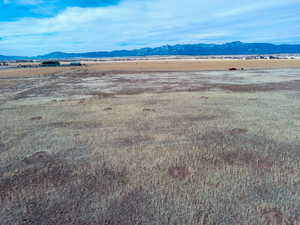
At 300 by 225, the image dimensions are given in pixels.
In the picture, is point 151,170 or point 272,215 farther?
point 151,170

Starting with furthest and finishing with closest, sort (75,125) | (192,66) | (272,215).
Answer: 1. (192,66)
2. (75,125)
3. (272,215)

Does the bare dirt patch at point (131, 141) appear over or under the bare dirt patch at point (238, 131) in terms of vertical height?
under

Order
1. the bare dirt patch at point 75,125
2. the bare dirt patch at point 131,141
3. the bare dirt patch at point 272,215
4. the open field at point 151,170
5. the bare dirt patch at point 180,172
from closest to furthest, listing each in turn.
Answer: the bare dirt patch at point 272,215
the open field at point 151,170
the bare dirt patch at point 180,172
the bare dirt patch at point 131,141
the bare dirt patch at point 75,125

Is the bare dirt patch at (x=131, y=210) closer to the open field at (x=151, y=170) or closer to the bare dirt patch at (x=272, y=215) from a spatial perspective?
the open field at (x=151, y=170)

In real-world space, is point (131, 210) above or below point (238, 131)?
below

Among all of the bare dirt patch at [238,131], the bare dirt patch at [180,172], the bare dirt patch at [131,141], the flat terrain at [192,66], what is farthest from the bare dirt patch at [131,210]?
the flat terrain at [192,66]

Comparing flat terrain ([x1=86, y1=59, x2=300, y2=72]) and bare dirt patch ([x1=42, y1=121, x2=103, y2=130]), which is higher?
flat terrain ([x1=86, y1=59, x2=300, y2=72])

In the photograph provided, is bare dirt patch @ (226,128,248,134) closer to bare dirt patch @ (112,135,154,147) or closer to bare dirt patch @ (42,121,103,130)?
bare dirt patch @ (112,135,154,147)

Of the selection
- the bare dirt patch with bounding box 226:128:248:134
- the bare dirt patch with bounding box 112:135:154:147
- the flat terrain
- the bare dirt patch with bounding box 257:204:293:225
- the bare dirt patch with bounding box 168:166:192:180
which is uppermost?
the flat terrain

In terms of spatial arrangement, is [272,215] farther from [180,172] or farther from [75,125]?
[75,125]

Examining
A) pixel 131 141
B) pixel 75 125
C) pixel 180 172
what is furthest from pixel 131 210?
pixel 75 125

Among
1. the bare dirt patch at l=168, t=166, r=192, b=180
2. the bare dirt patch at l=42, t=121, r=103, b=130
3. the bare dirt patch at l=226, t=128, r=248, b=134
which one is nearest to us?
the bare dirt patch at l=168, t=166, r=192, b=180

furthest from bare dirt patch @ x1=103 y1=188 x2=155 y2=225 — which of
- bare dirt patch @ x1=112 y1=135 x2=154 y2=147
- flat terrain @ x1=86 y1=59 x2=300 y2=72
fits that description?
flat terrain @ x1=86 y1=59 x2=300 y2=72

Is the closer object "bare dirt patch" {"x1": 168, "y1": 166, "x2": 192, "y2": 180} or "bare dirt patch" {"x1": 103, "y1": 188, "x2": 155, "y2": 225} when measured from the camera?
"bare dirt patch" {"x1": 103, "y1": 188, "x2": 155, "y2": 225}
